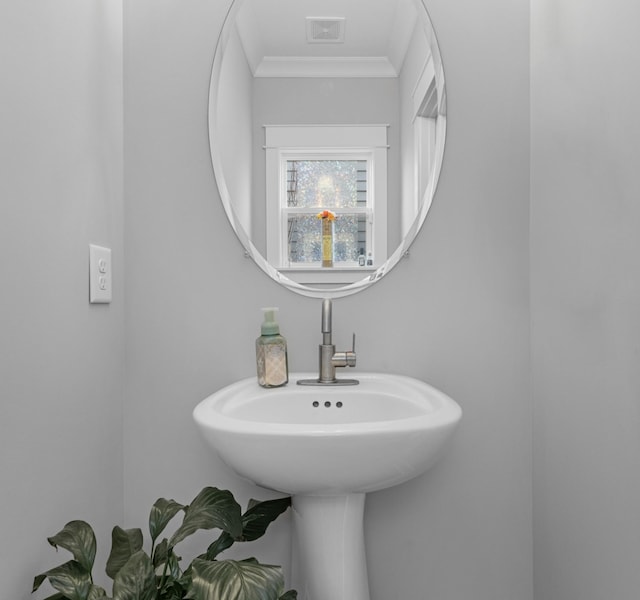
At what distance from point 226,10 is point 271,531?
1.28 meters

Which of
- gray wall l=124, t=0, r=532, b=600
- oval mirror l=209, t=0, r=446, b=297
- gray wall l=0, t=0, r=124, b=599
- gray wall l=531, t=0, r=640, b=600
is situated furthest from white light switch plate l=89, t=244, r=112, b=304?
gray wall l=531, t=0, r=640, b=600

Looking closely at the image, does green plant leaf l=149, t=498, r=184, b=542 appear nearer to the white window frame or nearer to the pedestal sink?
the pedestal sink

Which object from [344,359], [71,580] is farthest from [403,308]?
[71,580]

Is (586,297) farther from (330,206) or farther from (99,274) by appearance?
(99,274)

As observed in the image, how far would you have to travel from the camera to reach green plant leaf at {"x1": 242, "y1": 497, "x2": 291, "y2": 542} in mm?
1052

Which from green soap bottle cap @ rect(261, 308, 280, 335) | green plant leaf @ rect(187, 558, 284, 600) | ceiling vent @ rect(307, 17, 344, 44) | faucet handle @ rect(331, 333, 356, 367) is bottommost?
green plant leaf @ rect(187, 558, 284, 600)

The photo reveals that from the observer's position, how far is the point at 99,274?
1.13m

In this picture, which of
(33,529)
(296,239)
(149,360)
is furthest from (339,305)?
(33,529)

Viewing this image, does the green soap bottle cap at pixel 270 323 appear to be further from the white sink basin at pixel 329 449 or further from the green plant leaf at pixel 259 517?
the green plant leaf at pixel 259 517

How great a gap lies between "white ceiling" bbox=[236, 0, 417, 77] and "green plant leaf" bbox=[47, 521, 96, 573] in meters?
1.07

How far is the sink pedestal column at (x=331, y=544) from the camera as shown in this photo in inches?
40.8

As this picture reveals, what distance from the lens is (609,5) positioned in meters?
0.97

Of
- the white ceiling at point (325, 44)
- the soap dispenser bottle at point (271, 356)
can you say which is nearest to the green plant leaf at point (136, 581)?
the soap dispenser bottle at point (271, 356)

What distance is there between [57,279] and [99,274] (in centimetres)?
17
